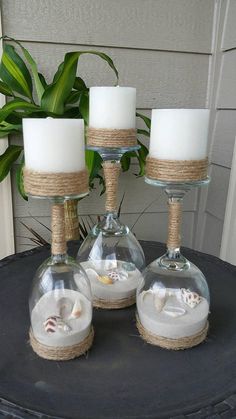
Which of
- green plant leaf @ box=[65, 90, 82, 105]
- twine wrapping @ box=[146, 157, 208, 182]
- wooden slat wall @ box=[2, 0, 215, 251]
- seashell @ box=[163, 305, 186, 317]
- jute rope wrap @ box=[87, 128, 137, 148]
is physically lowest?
seashell @ box=[163, 305, 186, 317]

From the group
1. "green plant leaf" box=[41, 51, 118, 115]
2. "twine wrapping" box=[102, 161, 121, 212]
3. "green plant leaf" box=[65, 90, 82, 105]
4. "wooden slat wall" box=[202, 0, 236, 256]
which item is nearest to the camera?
"twine wrapping" box=[102, 161, 121, 212]

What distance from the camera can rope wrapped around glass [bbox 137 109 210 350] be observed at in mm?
513

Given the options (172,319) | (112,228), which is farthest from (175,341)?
(112,228)

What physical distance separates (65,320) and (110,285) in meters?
0.15

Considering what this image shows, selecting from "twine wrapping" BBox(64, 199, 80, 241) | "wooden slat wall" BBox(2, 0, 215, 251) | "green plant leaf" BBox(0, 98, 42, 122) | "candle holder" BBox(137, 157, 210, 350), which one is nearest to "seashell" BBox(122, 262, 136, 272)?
"candle holder" BBox(137, 157, 210, 350)

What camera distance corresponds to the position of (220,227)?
4.27ft

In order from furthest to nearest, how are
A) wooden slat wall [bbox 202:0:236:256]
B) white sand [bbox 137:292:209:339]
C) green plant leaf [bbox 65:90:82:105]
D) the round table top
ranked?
wooden slat wall [bbox 202:0:236:256], green plant leaf [bbox 65:90:82:105], white sand [bbox 137:292:209:339], the round table top

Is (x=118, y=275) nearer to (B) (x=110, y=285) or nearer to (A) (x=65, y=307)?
(B) (x=110, y=285)

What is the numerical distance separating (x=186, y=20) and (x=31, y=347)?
3.76 feet

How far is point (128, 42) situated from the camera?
1153mm

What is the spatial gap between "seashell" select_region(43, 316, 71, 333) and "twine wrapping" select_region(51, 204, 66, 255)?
107mm

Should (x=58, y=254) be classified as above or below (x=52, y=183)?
below

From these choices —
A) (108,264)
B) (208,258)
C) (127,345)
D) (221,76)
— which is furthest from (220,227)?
(127,345)

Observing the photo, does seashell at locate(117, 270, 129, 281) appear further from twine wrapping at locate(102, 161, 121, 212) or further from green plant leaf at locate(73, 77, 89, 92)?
green plant leaf at locate(73, 77, 89, 92)
